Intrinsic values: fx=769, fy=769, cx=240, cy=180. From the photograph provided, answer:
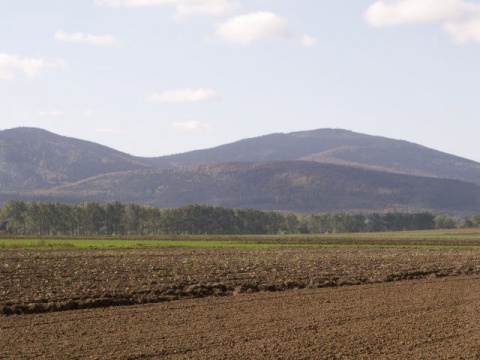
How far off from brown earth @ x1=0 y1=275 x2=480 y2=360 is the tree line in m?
110

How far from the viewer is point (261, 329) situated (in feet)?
72.5

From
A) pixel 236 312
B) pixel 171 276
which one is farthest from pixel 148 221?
pixel 236 312

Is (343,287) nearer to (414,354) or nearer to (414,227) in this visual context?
(414,354)

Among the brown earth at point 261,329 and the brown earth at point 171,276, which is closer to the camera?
the brown earth at point 261,329

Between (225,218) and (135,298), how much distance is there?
125266mm

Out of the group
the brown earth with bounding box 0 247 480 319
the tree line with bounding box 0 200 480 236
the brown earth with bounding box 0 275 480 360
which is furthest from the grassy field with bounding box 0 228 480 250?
the brown earth with bounding box 0 275 480 360

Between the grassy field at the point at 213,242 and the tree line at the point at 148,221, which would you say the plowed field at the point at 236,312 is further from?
the tree line at the point at 148,221

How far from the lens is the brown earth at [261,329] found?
61.9 ft

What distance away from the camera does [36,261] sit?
4594 centimetres

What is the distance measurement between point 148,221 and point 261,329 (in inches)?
4936

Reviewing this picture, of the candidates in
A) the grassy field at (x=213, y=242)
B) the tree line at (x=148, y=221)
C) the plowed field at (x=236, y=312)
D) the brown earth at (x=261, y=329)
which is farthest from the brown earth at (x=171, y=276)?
the tree line at (x=148, y=221)

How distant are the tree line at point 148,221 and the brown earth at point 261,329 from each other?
362 ft

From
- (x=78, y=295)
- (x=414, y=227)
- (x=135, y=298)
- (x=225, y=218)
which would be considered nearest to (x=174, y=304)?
(x=135, y=298)

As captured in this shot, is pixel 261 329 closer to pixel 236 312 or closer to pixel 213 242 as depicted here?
pixel 236 312
